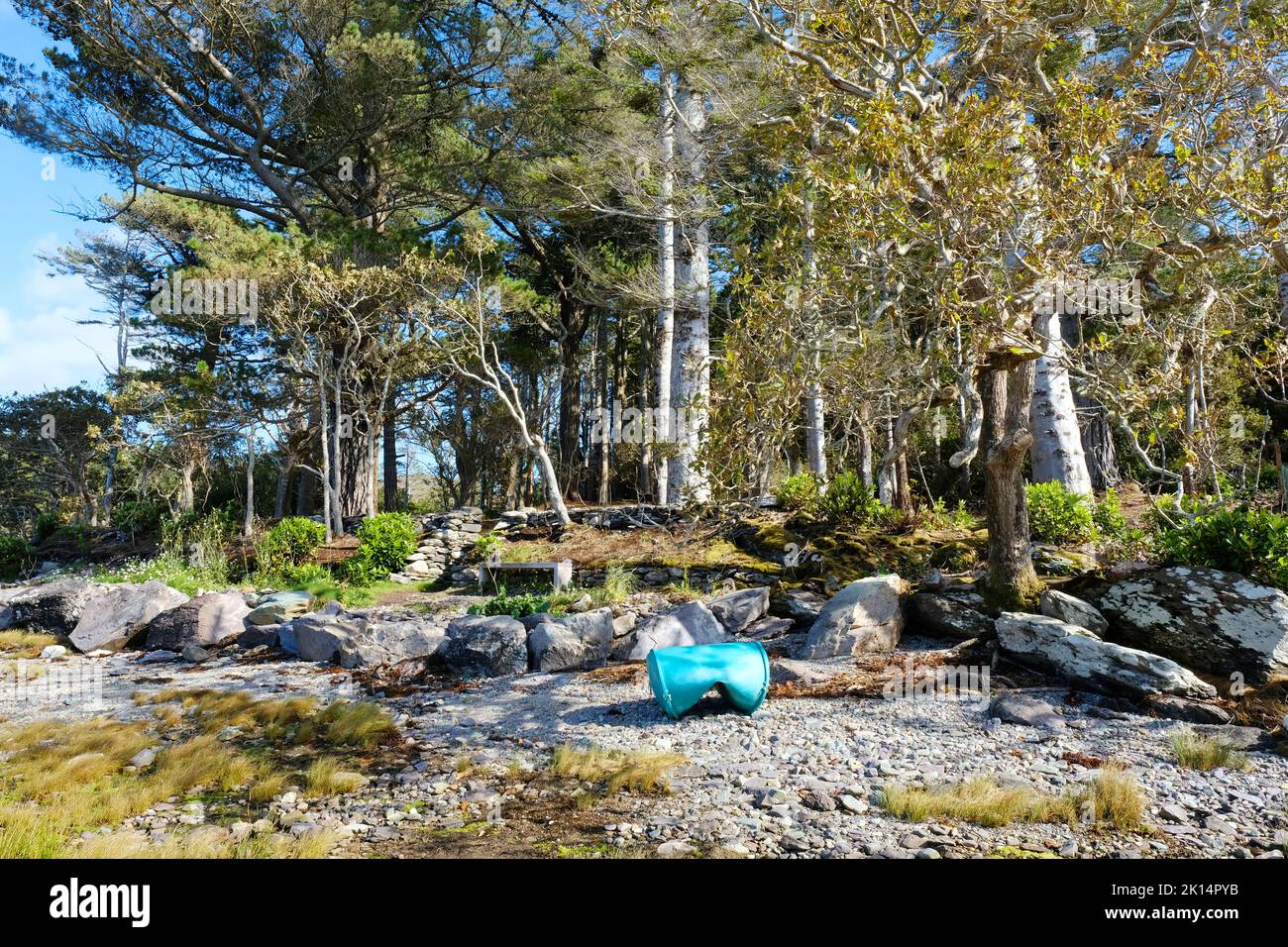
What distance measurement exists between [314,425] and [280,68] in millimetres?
7501

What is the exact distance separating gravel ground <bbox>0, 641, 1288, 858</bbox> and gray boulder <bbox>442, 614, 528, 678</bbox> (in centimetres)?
72

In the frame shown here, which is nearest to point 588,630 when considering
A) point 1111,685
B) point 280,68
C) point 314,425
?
point 1111,685

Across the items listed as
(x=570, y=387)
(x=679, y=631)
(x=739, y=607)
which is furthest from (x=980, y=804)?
(x=570, y=387)

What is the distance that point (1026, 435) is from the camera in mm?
5652

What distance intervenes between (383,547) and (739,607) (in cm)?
712

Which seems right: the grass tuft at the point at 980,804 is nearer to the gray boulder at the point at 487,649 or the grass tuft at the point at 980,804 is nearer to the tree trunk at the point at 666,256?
the gray boulder at the point at 487,649

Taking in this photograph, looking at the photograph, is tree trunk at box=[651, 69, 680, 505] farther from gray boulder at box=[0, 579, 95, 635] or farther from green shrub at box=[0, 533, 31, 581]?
green shrub at box=[0, 533, 31, 581]

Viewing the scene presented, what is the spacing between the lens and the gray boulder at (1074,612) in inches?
202

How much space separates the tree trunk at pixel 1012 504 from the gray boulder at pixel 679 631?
2312mm

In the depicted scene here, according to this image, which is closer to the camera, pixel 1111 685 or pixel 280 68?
pixel 1111 685

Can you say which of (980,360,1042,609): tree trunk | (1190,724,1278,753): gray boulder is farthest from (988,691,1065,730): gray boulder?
(980,360,1042,609): tree trunk

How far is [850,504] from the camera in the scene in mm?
9188

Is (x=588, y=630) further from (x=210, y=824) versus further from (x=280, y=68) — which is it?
(x=280, y=68)
